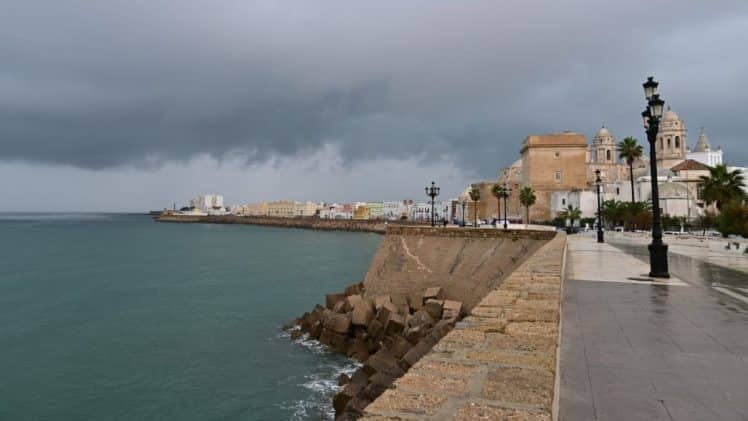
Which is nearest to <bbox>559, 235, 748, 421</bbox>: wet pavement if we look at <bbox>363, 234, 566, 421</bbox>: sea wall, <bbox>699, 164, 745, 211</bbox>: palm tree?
<bbox>363, 234, 566, 421</bbox>: sea wall

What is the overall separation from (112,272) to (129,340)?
22281mm

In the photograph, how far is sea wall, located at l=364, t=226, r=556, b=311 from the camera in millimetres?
22281

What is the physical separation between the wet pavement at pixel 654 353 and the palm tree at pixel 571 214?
156 ft

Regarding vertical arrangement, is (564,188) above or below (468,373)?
above

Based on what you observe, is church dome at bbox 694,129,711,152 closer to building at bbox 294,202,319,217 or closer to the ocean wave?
the ocean wave

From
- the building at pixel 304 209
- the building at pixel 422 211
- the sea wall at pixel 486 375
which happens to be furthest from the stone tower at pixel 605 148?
the building at pixel 304 209

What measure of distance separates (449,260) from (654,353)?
2069cm

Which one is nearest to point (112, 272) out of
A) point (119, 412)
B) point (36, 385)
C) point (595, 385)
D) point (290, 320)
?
point (290, 320)

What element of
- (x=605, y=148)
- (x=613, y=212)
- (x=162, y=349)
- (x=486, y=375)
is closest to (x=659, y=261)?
(x=486, y=375)

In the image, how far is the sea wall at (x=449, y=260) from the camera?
877 inches

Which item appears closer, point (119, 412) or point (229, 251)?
point (119, 412)

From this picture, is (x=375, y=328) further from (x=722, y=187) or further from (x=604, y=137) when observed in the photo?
(x=604, y=137)

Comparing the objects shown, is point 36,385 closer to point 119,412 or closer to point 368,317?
point 119,412

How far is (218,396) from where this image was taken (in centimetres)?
1177
